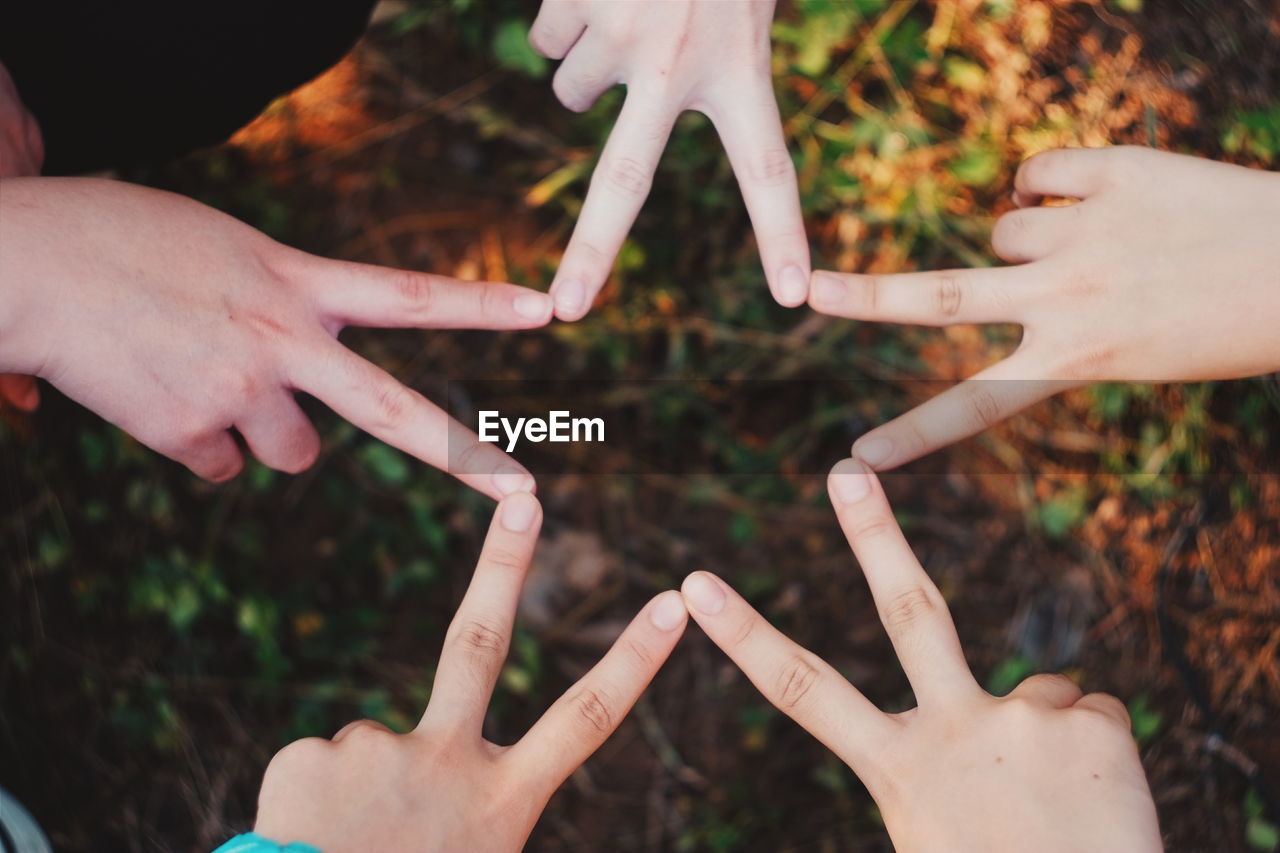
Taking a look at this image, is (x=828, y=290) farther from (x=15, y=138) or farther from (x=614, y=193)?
(x=15, y=138)

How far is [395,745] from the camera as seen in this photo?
1608 millimetres

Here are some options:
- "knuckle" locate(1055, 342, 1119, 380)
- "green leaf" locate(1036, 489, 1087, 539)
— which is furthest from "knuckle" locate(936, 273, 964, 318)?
"green leaf" locate(1036, 489, 1087, 539)

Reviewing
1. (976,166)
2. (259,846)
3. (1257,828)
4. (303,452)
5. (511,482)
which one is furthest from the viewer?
(976,166)

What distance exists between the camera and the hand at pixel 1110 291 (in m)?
1.75

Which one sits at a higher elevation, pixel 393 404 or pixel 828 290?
pixel 828 290

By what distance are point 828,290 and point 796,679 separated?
2.37 feet

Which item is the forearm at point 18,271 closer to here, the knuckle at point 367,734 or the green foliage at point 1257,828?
the knuckle at point 367,734

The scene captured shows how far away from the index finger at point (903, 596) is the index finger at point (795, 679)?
109 mm

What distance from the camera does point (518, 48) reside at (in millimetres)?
2344

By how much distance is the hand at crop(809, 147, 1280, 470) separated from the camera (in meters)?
1.75

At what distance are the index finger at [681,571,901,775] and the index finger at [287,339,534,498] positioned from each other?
42 centimetres

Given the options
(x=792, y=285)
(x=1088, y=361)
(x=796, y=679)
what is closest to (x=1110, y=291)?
(x=1088, y=361)

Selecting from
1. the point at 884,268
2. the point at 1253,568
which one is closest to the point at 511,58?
the point at 884,268

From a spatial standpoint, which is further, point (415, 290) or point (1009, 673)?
point (1009, 673)
